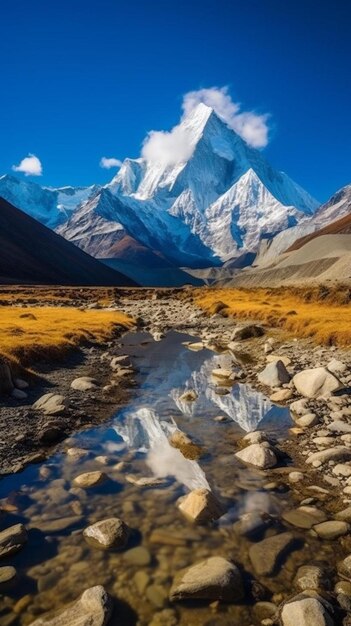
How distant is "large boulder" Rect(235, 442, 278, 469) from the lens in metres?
12.9

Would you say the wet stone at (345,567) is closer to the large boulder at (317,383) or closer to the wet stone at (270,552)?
the wet stone at (270,552)

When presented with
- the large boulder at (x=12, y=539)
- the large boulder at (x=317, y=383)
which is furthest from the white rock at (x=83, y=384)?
the large boulder at (x=12, y=539)

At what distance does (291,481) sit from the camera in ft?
38.9

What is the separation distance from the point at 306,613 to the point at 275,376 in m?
15.7

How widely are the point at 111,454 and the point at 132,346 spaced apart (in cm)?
2414

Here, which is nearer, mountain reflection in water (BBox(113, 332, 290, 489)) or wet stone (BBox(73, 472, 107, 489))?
wet stone (BBox(73, 472, 107, 489))

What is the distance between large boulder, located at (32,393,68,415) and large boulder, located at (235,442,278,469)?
23.2 feet

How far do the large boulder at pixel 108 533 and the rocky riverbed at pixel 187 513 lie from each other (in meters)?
0.02

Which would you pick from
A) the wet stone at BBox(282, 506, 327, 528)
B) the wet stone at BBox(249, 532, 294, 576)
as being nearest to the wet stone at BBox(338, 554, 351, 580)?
the wet stone at BBox(249, 532, 294, 576)

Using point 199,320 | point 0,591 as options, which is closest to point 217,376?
point 0,591

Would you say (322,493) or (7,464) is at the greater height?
(322,493)

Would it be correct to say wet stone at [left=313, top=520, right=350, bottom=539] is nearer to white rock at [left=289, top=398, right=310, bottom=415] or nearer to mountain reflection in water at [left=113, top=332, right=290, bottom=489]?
mountain reflection in water at [left=113, top=332, right=290, bottom=489]

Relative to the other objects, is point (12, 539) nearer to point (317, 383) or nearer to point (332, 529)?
point (332, 529)

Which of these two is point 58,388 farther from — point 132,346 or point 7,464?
point 132,346
